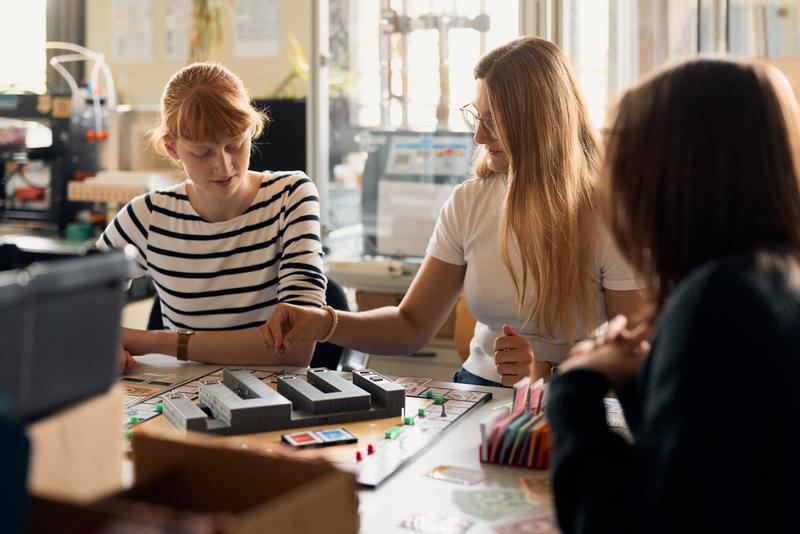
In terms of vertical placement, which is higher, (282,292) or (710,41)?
(710,41)

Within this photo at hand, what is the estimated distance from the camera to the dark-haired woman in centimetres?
78

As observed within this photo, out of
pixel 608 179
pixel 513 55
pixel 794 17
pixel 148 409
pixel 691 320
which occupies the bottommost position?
pixel 148 409

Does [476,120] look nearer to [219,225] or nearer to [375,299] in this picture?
[219,225]

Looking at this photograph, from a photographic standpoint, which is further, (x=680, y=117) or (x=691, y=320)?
(x=680, y=117)

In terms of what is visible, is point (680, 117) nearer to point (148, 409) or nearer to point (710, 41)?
point (148, 409)

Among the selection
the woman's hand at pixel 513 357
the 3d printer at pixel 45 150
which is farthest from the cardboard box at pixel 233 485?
the 3d printer at pixel 45 150

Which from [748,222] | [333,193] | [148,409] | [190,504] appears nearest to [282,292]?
[148,409]

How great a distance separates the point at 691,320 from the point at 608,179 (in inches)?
8.8

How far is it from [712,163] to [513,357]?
851 mm

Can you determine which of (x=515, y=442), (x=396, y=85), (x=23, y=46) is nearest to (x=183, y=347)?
(x=515, y=442)

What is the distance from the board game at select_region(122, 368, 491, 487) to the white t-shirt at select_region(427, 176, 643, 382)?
1.05 feet

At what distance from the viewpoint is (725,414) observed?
30.7 inches

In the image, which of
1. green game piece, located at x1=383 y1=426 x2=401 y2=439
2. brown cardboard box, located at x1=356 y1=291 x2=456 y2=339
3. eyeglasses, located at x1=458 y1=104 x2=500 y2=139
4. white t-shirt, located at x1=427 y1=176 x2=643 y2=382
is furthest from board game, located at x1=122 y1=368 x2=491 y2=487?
brown cardboard box, located at x1=356 y1=291 x2=456 y2=339

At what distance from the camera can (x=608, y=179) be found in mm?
985
